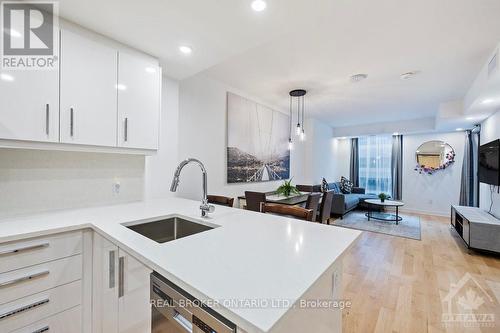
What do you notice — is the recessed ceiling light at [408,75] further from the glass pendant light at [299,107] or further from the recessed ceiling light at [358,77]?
the glass pendant light at [299,107]

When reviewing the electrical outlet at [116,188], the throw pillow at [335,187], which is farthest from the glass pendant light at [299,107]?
the electrical outlet at [116,188]

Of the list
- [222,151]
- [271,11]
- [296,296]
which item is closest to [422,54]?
[271,11]

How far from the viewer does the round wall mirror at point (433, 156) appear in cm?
585

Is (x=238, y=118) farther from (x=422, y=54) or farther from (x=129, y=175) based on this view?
(x=422, y=54)

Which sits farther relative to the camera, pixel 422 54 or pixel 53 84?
pixel 422 54

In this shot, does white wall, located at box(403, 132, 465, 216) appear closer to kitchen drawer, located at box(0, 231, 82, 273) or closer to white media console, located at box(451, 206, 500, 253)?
white media console, located at box(451, 206, 500, 253)

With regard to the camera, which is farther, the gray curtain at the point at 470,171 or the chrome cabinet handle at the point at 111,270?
the gray curtain at the point at 470,171

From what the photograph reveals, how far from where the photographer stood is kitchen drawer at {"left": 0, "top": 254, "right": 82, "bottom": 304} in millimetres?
1121

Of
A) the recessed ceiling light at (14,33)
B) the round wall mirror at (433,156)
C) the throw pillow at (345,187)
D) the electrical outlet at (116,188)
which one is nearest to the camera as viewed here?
the recessed ceiling light at (14,33)

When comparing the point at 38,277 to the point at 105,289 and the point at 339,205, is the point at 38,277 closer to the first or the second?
the point at 105,289

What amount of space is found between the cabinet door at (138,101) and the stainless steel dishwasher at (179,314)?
133 cm

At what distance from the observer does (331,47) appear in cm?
245

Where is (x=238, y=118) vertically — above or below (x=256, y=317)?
above

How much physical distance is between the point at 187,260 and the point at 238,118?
3167 millimetres
